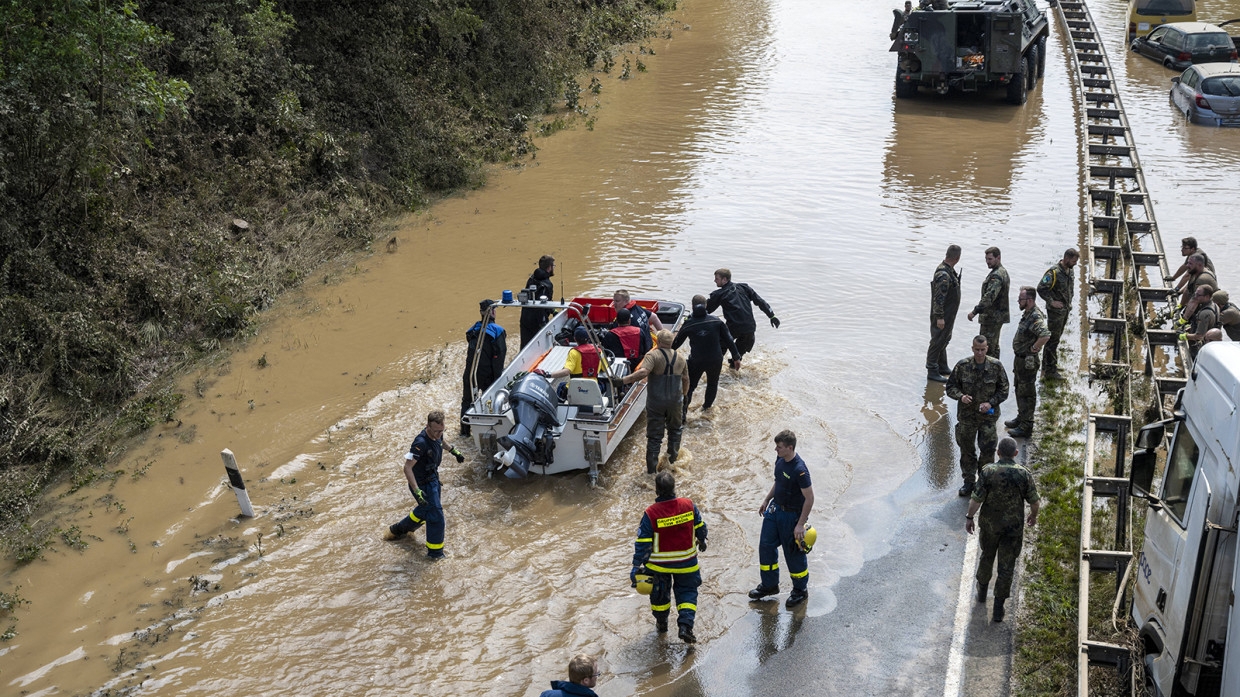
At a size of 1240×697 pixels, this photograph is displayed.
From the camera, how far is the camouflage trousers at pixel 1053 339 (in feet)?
38.5

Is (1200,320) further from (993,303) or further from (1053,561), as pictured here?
(1053,561)

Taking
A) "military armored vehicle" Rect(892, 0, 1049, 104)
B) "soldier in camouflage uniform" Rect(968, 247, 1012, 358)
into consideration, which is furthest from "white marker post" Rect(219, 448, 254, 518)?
"military armored vehicle" Rect(892, 0, 1049, 104)

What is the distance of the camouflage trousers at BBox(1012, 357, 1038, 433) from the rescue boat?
3653 millimetres

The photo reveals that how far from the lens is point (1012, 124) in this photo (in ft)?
73.2

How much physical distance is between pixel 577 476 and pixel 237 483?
3.04 meters

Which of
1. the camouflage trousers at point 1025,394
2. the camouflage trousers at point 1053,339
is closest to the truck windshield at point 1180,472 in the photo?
the camouflage trousers at point 1025,394

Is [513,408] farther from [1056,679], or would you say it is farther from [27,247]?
[27,247]

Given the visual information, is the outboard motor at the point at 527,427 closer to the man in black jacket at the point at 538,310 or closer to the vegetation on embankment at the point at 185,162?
the man in black jacket at the point at 538,310

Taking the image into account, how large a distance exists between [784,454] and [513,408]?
2.98 meters

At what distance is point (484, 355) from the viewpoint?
1088cm

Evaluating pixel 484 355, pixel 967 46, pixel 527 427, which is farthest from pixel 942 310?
pixel 967 46

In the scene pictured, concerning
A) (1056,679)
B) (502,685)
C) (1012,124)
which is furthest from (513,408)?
(1012,124)

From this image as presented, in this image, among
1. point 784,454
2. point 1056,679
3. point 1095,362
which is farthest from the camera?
point 1095,362

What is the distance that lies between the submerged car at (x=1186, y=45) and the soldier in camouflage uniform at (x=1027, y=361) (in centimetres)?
1720
